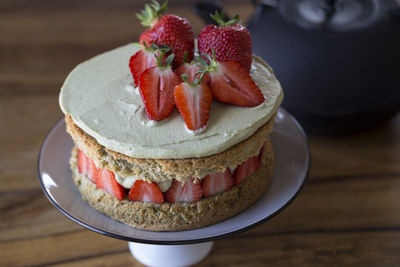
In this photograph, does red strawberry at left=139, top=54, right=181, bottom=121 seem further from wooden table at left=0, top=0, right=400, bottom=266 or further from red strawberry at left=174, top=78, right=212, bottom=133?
wooden table at left=0, top=0, right=400, bottom=266

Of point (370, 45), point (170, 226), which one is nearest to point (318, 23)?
point (370, 45)

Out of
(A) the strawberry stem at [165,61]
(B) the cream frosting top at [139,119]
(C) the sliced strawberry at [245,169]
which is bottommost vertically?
(C) the sliced strawberry at [245,169]

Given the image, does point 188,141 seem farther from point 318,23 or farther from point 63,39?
point 63,39

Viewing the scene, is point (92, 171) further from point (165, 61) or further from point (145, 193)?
point (165, 61)

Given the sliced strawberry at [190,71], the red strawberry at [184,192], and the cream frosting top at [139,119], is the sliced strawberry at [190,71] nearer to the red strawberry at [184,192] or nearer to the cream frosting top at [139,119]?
the cream frosting top at [139,119]

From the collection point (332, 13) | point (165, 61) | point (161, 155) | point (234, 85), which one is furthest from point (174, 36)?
point (332, 13)

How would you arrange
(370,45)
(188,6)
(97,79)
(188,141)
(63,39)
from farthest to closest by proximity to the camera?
(188,6) → (63,39) → (370,45) → (97,79) → (188,141)

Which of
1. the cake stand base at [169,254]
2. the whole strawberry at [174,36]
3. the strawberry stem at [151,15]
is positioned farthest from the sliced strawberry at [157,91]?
the cake stand base at [169,254]
